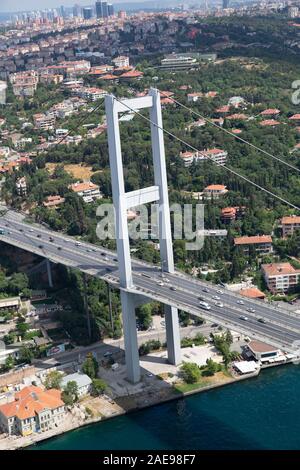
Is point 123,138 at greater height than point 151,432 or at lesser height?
greater

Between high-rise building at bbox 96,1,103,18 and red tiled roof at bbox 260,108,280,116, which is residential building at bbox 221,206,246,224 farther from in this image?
high-rise building at bbox 96,1,103,18

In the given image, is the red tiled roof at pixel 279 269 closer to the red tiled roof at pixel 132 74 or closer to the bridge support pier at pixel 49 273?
the bridge support pier at pixel 49 273

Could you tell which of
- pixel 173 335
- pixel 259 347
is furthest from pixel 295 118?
pixel 173 335

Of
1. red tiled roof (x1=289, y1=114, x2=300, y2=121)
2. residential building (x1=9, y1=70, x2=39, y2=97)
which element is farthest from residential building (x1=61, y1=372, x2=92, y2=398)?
residential building (x1=9, y1=70, x2=39, y2=97)

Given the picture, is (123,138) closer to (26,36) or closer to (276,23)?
(276,23)

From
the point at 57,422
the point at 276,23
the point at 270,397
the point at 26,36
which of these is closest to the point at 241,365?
the point at 270,397

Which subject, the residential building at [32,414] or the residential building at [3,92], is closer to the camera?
the residential building at [32,414]

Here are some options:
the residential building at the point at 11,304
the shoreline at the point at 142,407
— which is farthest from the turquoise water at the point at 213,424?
the residential building at the point at 11,304
